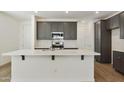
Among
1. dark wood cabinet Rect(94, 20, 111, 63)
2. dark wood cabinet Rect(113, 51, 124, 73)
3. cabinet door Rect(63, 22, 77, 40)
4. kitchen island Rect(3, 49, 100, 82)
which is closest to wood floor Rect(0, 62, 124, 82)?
dark wood cabinet Rect(113, 51, 124, 73)

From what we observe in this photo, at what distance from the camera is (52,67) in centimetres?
360

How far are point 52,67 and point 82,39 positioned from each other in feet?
14.0

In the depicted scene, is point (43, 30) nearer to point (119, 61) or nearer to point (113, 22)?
point (113, 22)

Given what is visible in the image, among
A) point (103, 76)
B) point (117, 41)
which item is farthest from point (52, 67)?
point (117, 41)

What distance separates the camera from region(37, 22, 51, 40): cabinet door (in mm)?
6877

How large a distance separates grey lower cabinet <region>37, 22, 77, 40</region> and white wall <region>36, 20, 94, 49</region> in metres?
0.36

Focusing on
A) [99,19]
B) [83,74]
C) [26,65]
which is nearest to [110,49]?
[99,19]

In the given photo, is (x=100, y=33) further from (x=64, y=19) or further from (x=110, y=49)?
(x=64, y=19)

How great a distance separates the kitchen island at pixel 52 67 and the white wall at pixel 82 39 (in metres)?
3.67

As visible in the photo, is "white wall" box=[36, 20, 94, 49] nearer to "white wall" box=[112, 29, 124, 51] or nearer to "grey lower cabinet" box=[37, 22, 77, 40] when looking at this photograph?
"grey lower cabinet" box=[37, 22, 77, 40]

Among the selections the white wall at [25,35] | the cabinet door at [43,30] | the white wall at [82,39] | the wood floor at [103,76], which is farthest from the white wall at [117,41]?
the white wall at [25,35]
